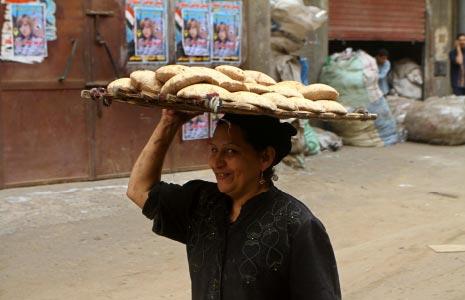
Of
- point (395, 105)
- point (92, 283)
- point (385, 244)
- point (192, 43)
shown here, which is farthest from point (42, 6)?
point (395, 105)

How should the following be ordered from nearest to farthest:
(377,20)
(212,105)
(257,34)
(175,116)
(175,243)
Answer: (212,105) → (175,116) → (175,243) → (257,34) → (377,20)

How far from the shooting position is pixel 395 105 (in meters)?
11.9

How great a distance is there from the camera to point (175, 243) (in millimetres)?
5496

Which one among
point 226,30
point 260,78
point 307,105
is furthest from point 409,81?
point 307,105

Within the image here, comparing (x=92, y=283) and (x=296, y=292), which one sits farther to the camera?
(x=92, y=283)

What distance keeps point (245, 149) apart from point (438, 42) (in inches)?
461

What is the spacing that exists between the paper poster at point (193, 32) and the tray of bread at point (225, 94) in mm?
5237

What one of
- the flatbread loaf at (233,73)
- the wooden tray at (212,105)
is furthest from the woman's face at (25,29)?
the flatbread loaf at (233,73)

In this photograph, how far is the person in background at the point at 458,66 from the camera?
12.5m

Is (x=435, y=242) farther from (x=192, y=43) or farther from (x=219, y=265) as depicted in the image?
(x=219, y=265)

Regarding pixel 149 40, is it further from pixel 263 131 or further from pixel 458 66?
pixel 458 66

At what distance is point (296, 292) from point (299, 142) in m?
6.24

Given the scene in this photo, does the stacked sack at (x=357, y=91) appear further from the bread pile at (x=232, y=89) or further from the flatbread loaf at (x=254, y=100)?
the flatbread loaf at (x=254, y=100)

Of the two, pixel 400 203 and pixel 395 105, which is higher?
pixel 395 105
